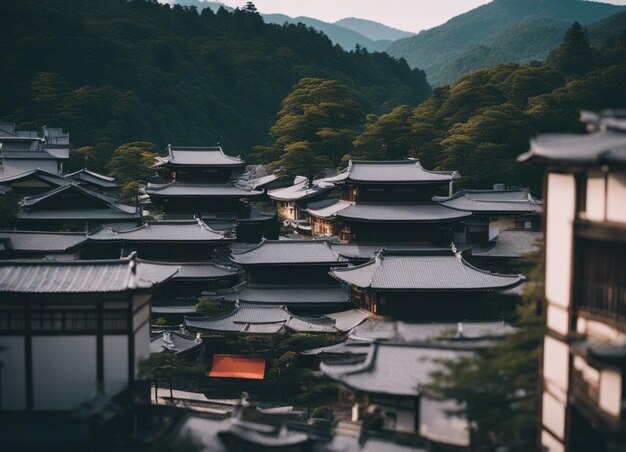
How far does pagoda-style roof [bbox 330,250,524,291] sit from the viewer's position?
2823cm

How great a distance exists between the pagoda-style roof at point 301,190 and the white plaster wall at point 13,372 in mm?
32539

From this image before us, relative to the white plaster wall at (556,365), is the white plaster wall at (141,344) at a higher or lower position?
lower

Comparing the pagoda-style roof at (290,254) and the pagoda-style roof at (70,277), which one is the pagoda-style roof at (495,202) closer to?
the pagoda-style roof at (290,254)

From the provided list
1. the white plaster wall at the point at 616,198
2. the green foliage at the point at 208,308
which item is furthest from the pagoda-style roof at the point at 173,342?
the white plaster wall at the point at 616,198

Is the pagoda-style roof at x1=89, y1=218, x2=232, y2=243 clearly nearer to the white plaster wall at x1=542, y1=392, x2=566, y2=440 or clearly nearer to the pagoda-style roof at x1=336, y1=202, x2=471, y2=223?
the pagoda-style roof at x1=336, y1=202, x2=471, y2=223

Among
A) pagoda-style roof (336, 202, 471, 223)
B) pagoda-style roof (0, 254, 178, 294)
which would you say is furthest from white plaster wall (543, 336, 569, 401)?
pagoda-style roof (336, 202, 471, 223)

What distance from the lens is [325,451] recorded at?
14.9m

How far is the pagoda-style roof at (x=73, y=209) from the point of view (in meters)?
39.8

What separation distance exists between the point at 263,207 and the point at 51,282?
3950 cm

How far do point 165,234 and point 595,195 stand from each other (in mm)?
25396

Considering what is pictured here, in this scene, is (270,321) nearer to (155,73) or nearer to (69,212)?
(69,212)

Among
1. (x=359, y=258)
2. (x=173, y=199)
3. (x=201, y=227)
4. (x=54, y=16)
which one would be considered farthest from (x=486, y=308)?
(x=54, y=16)

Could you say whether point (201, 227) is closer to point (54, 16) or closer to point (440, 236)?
point (440, 236)

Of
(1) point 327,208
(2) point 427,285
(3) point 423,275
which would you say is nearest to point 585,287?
(2) point 427,285
